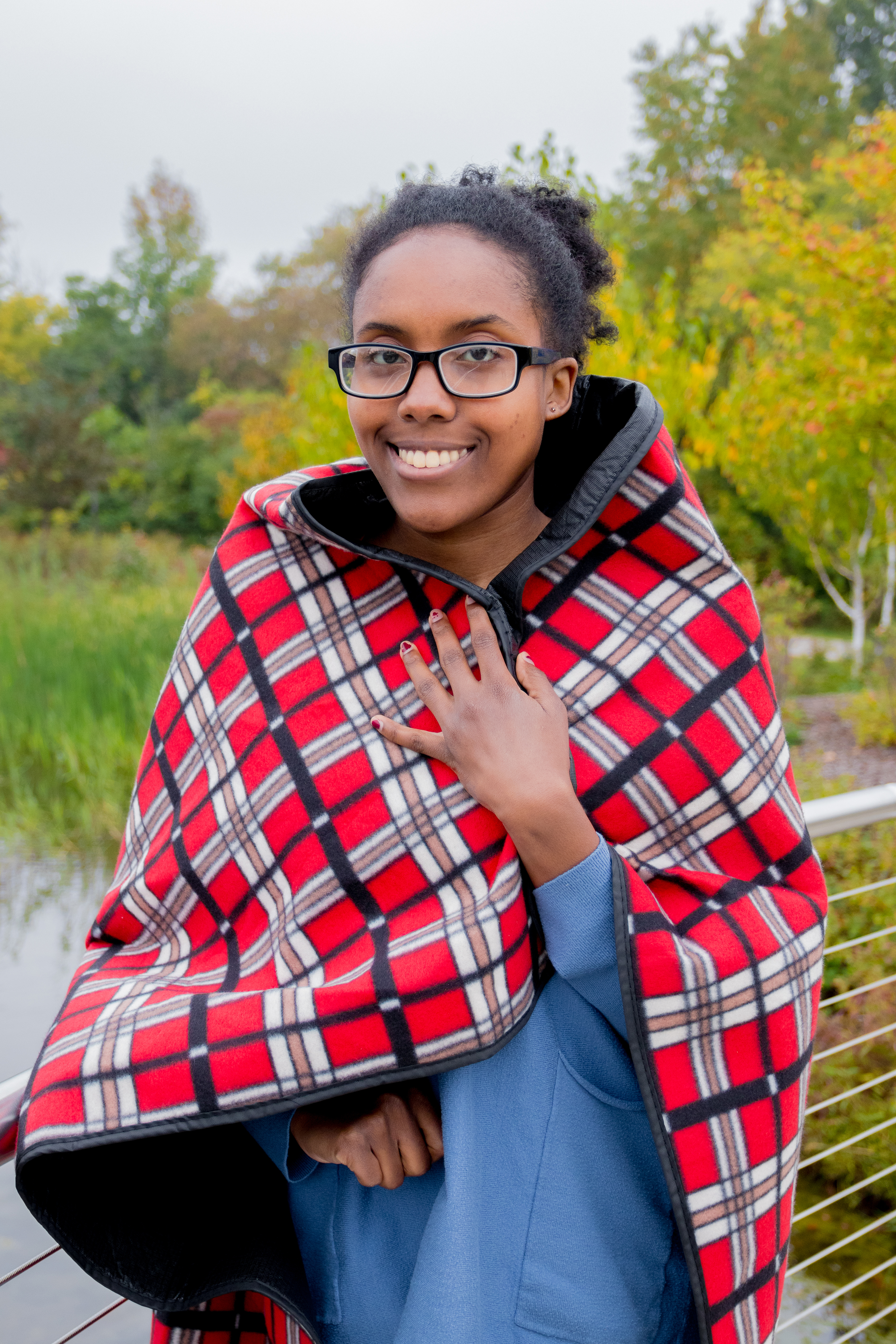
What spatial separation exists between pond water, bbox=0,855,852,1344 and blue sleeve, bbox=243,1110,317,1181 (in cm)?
18

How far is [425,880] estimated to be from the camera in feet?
3.75

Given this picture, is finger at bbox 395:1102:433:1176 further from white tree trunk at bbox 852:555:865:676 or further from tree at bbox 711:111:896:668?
Answer: white tree trunk at bbox 852:555:865:676

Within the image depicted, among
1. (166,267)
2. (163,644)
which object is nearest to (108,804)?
(163,644)

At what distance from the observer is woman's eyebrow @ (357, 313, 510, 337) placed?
1202 mm

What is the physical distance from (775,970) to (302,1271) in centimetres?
64

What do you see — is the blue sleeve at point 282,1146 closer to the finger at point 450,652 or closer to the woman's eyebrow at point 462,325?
the finger at point 450,652

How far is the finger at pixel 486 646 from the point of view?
1.20 meters

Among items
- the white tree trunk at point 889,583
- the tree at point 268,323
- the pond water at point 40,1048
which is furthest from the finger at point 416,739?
the tree at point 268,323

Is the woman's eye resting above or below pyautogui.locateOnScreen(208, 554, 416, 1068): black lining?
above

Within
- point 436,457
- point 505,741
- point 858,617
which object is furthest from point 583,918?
point 858,617

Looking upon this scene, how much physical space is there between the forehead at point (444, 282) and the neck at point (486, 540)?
8.2 inches

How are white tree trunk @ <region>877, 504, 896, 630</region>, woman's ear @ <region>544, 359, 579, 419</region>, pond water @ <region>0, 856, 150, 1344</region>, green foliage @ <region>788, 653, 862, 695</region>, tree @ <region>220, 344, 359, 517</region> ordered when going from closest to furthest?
woman's ear @ <region>544, 359, 579, 419</region>
pond water @ <region>0, 856, 150, 1344</region>
tree @ <region>220, 344, 359, 517</region>
green foliage @ <region>788, 653, 862, 695</region>
white tree trunk @ <region>877, 504, 896, 630</region>

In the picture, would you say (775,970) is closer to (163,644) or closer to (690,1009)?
(690,1009)

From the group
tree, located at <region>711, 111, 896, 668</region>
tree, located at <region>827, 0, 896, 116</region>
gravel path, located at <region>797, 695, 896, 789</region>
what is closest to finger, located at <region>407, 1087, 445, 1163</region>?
gravel path, located at <region>797, 695, 896, 789</region>
